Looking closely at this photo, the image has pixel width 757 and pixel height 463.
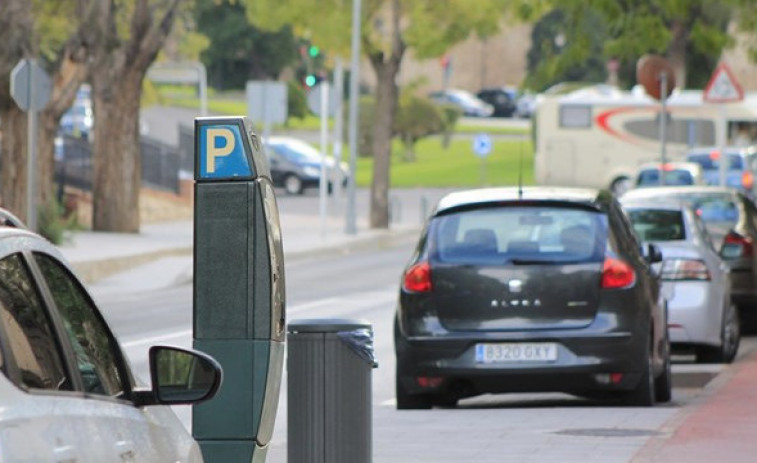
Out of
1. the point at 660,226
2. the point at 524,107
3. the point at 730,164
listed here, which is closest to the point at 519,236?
the point at 660,226

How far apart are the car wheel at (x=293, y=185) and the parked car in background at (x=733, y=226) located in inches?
1738

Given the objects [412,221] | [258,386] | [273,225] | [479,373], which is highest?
[273,225]

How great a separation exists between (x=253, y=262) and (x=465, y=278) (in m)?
5.19

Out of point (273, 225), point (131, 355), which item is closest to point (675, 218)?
→ point (131, 355)

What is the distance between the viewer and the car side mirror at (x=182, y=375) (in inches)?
202

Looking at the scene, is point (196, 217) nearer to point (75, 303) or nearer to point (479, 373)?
point (75, 303)

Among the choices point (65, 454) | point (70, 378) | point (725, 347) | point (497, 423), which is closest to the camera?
point (65, 454)

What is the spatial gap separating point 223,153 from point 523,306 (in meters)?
5.28

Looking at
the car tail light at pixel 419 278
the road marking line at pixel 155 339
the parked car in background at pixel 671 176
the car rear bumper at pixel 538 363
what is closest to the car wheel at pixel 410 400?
the car rear bumper at pixel 538 363

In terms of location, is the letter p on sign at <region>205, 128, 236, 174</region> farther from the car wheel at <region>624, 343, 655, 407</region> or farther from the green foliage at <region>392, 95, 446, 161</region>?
the green foliage at <region>392, 95, 446, 161</region>

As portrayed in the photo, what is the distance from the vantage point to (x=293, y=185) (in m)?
67.4

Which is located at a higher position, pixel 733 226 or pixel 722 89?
pixel 722 89

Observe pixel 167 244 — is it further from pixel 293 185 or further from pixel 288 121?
pixel 288 121

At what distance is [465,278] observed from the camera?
43.7ft
